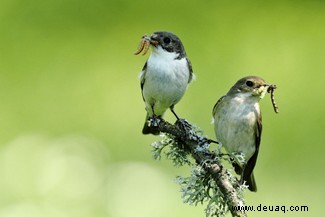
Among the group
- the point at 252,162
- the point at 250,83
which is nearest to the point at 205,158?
the point at 250,83

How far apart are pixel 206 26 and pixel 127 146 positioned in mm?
1562

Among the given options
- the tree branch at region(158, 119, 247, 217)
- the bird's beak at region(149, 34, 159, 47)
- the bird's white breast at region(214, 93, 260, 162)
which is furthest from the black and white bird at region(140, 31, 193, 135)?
the tree branch at region(158, 119, 247, 217)

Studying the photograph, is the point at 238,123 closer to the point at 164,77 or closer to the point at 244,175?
the point at 244,175

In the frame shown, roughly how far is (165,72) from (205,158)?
1.72 metres

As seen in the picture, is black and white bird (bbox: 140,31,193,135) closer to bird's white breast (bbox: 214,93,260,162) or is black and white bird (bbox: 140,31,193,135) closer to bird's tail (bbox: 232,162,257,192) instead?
bird's white breast (bbox: 214,93,260,162)

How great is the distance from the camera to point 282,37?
6.70m

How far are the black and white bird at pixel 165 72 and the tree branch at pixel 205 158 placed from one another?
1147 mm

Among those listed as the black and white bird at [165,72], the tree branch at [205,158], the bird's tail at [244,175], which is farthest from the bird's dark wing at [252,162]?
the tree branch at [205,158]

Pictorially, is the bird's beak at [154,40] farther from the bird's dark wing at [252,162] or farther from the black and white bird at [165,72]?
the bird's dark wing at [252,162]

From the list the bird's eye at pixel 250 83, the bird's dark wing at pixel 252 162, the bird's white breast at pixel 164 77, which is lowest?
the bird's dark wing at pixel 252 162

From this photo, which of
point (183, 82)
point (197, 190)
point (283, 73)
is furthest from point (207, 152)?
point (283, 73)

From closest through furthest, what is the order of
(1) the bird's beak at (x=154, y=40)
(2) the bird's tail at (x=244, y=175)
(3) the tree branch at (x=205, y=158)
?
Result: (3) the tree branch at (x=205, y=158), (2) the bird's tail at (x=244, y=175), (1) the bird's beak at (x=154, y=40)

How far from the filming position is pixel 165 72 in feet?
14.0

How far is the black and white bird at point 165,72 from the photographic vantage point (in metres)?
4.25
